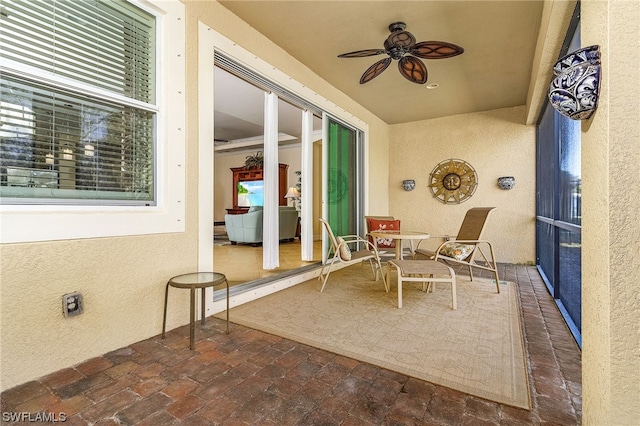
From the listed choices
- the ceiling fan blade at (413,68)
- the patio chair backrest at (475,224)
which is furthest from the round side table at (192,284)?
the patio chair backrest at (475,224)

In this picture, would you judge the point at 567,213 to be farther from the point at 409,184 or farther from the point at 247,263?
the point at 247,263

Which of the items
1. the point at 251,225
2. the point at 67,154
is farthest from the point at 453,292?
the point at 251,225

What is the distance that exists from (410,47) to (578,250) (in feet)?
7.57

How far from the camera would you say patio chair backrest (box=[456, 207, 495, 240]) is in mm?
3396

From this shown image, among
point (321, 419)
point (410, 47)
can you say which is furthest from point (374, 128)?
point (321, 419)

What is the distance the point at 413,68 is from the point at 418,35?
Answer: 39cm

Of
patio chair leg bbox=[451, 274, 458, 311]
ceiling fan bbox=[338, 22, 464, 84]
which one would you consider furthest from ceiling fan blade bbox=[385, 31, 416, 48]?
patio chair leg bbox=[451, 274, 458, 311]

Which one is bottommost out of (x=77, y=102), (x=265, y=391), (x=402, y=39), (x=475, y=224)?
(x=265, y=391)

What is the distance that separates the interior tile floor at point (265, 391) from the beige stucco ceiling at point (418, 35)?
9.74ft

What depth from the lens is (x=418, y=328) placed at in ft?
7.54

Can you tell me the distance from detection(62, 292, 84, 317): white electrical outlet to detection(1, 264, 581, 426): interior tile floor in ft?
1.09

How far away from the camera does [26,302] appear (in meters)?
1.60

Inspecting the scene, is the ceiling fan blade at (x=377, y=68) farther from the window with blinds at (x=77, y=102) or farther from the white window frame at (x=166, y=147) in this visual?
the window with blinds at (x=77, y=102)

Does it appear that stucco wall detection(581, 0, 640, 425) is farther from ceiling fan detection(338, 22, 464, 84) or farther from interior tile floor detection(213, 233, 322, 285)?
interior tile floor detection(213, 233, 322, 285)
